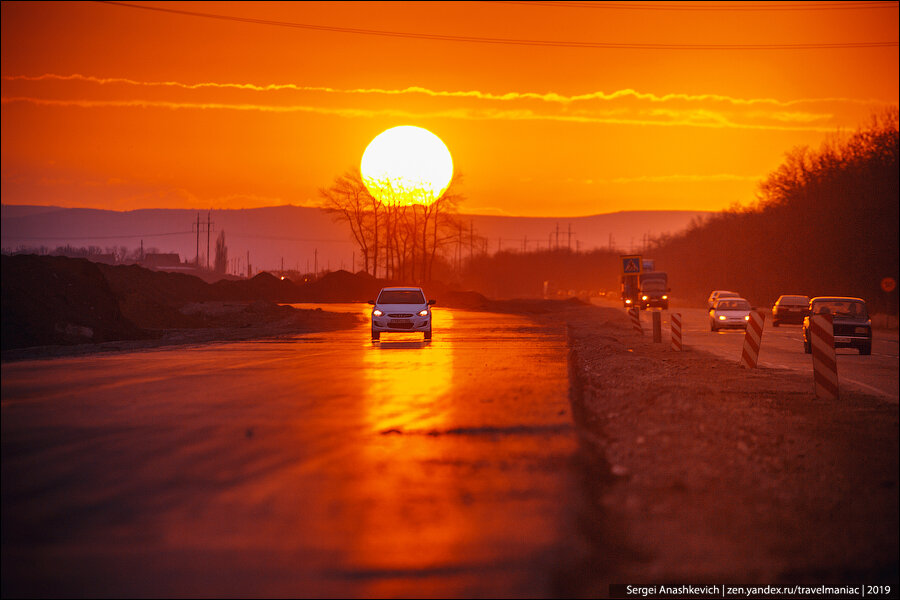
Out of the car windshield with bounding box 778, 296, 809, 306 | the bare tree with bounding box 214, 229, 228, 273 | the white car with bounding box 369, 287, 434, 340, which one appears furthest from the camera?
the bare tree with bounding box 214, 229, 228, 273

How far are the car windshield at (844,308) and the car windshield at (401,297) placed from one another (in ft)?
43.0

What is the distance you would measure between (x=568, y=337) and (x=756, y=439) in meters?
25.8

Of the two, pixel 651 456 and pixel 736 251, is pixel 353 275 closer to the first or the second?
pixel 736 251

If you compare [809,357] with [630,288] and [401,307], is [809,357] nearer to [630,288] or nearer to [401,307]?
[401,307]

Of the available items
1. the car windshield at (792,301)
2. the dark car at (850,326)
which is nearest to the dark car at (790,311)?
the car windshield at (792,301)

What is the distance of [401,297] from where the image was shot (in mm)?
34531

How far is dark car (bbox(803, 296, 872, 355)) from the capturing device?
2944cm

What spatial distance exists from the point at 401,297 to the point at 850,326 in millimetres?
14784

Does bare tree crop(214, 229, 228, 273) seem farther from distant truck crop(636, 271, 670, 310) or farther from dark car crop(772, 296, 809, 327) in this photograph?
dark car crop(772, 296, 809, 327)

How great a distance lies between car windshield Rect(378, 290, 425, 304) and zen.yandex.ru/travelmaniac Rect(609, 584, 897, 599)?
2806 cm

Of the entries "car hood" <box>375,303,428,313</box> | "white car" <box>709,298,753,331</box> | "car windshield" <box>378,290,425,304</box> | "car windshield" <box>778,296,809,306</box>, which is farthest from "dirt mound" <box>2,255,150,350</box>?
"car windshield" <box>778,296,809,306</box>

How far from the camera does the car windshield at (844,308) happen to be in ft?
99.1

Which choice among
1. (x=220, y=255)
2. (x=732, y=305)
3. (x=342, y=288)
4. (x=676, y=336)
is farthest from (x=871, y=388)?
(x=220, y=255)

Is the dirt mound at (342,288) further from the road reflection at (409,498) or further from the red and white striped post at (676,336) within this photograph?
the road reflection at (409,498)
